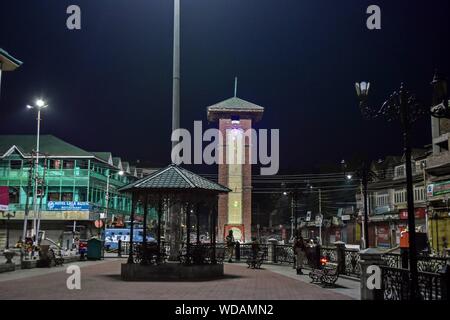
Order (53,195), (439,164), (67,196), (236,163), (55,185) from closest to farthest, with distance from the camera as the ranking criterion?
(439,164) → (55,185) → (53,195) → (67,196) → (236,163)

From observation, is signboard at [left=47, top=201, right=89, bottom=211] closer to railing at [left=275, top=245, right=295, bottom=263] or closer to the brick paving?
railing at [left=275, top=245, right=295, bottom=263]

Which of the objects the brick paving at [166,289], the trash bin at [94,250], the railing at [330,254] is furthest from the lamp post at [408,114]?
the trash bin at [94,250]

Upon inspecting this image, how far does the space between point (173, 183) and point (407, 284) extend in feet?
32.6

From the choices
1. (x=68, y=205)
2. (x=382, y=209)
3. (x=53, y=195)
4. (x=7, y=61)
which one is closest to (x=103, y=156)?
(x=53, y=195)

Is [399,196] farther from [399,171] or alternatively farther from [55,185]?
[55,185]

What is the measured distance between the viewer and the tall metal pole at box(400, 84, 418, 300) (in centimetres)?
959

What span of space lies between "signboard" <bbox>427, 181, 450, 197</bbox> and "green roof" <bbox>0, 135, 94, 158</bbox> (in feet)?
120

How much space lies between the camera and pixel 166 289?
45.4 ft

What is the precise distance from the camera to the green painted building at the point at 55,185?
5253cm

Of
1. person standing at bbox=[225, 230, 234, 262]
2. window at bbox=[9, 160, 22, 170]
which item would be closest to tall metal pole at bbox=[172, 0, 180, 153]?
person standing at bbox=[225, 230, 234, 262]

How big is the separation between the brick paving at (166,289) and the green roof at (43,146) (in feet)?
129

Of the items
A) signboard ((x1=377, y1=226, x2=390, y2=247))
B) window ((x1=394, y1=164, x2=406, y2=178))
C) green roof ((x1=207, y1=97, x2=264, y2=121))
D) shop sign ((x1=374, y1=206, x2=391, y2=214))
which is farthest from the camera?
green roof ((x1=207, y1=97, x2=264, y2=121))
